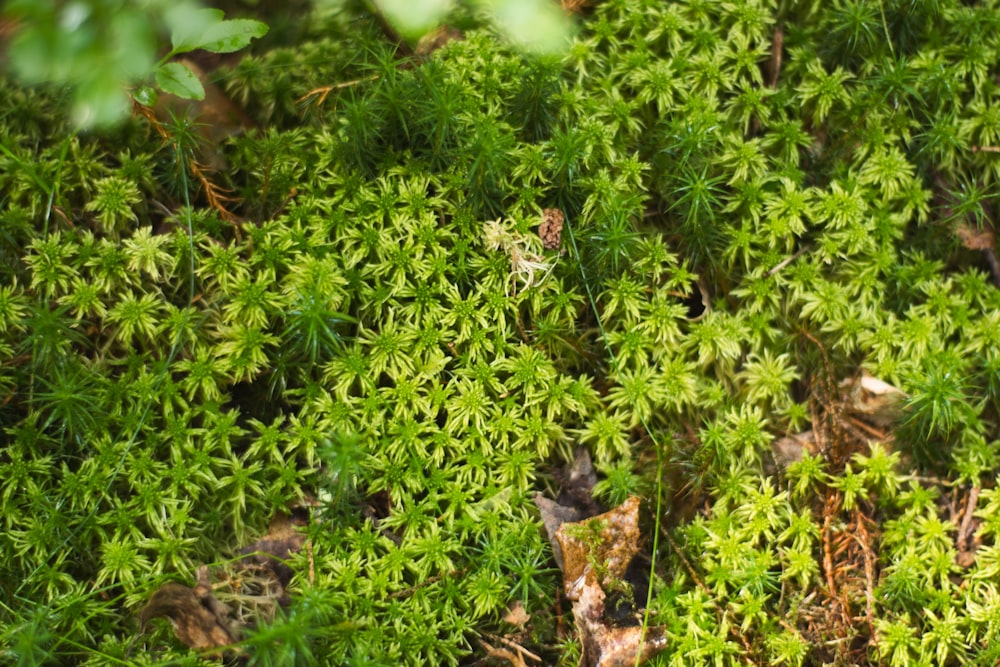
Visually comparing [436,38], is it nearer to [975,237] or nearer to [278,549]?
[278,549]

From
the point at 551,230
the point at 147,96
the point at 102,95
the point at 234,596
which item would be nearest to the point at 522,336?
the point at 551,230

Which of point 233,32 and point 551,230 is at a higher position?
point 233,32

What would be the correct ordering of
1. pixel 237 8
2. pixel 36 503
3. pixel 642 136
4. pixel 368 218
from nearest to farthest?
pixel 36 503 < pixel 368 218 < pixel 642 136 < pixel 237 8

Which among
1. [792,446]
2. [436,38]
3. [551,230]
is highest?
[436,38]

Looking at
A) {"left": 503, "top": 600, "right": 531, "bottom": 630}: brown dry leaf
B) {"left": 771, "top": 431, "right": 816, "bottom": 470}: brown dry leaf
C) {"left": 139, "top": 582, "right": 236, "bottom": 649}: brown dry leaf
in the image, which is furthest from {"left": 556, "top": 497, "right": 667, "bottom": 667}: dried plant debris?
{"left": 139, "top": 582, "right": 236, "bottom": 649}: brown dry leaf

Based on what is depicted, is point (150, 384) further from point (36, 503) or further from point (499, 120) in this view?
point (499, 120)

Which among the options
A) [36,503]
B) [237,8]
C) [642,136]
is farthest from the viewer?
[237,8]

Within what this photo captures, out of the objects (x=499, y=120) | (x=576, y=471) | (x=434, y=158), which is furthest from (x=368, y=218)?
(x=576, y=471)
